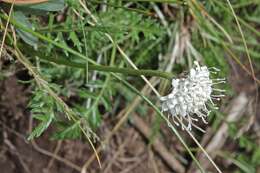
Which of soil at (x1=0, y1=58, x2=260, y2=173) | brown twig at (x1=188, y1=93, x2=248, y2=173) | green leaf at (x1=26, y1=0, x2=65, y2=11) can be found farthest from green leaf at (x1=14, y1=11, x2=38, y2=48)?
brown twig at (x1=188, y1=93, x2=248, y2=173)

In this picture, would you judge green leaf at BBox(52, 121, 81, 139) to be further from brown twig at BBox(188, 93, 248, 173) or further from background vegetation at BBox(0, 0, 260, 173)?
brown twig at BBox(188, 93, 248, 173)

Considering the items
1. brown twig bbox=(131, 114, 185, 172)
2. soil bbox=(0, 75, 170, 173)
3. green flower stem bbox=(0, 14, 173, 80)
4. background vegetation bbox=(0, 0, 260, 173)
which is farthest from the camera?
brown twig bbox=(131, 114, 185, 172)

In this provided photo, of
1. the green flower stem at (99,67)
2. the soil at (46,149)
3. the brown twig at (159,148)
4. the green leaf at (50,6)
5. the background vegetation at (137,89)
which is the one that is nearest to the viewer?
the green flower stem at (99,67)

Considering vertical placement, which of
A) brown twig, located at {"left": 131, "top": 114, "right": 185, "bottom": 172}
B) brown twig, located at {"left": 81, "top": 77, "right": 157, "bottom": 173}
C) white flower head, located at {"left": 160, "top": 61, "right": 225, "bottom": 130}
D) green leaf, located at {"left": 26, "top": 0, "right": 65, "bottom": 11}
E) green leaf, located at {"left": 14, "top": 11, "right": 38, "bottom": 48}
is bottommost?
brown twig, located at {"left": 131, "top": 114, "right": 185, "bottom": 172}

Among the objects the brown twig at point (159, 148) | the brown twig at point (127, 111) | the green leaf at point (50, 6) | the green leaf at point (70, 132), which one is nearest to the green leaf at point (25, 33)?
the green leaf at point (50, 6)

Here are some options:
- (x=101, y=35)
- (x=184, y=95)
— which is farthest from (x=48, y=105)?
(x=184, y=95)

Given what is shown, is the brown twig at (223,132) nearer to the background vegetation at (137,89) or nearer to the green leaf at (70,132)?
the background vegetation at (137,89)

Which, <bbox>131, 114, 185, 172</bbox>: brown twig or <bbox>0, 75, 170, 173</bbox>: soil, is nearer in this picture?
<bbox>0, 75, 170, 173</bbox>: soil

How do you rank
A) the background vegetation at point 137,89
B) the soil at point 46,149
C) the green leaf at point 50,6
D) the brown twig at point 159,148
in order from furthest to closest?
1. the brown twig at point 159,148
2. the soil at point 46,149
3. the background vegetation at point 137,89
4. the green leaf at point 50,6

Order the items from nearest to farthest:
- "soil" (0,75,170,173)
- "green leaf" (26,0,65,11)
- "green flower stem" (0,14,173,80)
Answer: "green flower stem" (0,14,173,80), "green leaf" (26,0,65,11), "soil" (0,75,170,173)

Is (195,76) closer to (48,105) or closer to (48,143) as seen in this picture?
(48,105)
